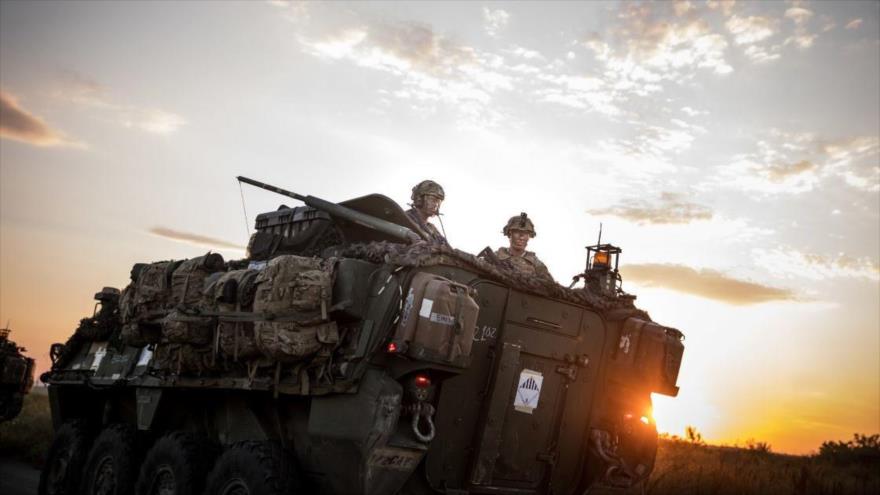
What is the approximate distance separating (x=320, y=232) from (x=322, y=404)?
2410 mm

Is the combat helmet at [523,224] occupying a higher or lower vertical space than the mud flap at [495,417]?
higher

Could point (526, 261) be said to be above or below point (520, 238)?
below

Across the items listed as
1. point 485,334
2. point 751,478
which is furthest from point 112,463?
point 751,478

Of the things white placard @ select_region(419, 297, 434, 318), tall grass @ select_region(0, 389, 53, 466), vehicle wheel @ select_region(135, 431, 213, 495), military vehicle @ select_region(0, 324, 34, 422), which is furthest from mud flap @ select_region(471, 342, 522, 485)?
military vehicle @ select_region(0, 324, 34, 422)

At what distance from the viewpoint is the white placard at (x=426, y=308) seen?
5.23 meters

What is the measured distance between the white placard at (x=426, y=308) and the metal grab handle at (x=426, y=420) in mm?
655

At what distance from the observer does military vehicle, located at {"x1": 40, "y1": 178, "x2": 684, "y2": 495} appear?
5367 millimetres

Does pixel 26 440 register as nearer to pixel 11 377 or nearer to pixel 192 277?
pixel 11 377

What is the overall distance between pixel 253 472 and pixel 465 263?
7.27 ft

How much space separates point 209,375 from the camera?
Answer: 6754mm

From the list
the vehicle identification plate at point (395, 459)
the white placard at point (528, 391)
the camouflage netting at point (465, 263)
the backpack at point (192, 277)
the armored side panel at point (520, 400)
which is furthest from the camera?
the backpack at point (192, 277)

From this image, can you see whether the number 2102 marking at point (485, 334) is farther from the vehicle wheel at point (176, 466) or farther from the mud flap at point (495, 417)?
the vehicle wheel at point (176, 466)

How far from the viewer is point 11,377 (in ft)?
52.0

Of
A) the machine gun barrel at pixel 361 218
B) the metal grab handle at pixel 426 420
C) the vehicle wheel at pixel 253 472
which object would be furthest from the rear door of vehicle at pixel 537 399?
the vehicle wheel at pixel 253 472
